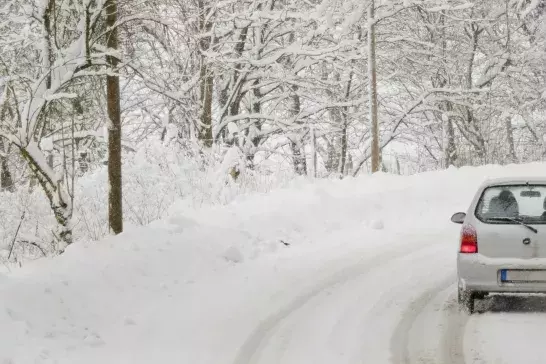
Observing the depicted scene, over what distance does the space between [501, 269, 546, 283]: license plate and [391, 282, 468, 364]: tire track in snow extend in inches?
26.1

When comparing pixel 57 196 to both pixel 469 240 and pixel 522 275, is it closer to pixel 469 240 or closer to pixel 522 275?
pixel 469 240

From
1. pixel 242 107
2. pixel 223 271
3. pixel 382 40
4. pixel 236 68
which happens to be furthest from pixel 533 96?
pixel 223 271

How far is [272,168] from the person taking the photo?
24.1 metres

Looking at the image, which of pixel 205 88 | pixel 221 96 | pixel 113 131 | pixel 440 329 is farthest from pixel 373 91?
pixel 440 329

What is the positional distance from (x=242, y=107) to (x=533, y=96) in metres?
13.9

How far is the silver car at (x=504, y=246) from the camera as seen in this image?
8.22 metres

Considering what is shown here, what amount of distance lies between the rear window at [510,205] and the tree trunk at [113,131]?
6314 mm

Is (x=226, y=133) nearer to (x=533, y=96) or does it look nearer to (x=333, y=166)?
(x=333, y=166)

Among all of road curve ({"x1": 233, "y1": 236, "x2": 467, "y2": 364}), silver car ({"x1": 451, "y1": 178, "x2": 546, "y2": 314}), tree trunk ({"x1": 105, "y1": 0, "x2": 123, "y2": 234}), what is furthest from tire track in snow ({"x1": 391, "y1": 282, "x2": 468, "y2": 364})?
tree trunk ({"x1": 105, "y1": 0, "x2": 123, "y2": 234})

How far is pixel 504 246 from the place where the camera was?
8312 mm

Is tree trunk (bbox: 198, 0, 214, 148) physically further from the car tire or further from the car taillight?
the car tire

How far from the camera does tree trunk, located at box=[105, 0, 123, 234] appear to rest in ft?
40.4

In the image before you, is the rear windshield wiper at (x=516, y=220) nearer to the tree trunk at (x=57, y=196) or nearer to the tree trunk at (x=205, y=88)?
the tree trunk at (x=57, y=196)

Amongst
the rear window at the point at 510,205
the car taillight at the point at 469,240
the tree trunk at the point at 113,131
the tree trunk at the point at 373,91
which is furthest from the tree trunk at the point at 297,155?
the car taillight at the point at 469,240
